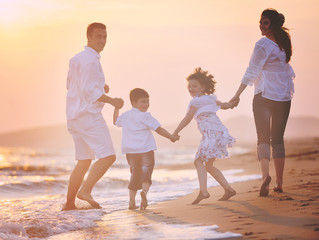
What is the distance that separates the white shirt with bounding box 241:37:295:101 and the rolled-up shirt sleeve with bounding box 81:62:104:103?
5.67 ft

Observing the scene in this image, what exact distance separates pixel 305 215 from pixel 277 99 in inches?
81.1

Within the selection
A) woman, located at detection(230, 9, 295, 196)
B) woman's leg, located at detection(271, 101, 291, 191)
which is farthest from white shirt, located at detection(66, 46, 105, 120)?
woman's leg, located at detection(271, 101, 291, 191)

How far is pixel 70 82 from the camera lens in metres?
6.01

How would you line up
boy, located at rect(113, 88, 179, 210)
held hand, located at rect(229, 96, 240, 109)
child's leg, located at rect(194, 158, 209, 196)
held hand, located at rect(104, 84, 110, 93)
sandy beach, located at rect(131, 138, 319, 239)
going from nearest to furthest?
sandy beach, located at rect(131, 138, 319, 239)
child's leg, located at rect(194, 158, 209, 196)
boy, located at rect(113, 88, 179, 210)
held hand, located at rect(229, 96, 240, 109)
held hand, located at rect(104, 84, 110, 93)

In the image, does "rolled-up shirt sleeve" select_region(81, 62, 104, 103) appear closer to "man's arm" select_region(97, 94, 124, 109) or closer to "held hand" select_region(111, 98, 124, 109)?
"man's arm" select_region(97, 94, 124, 109)

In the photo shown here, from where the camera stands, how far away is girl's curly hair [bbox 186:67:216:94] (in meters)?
6.11

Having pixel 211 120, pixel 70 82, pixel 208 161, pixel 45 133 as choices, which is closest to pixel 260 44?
pixel 211 120

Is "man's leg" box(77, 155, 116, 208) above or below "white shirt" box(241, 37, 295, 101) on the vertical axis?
below

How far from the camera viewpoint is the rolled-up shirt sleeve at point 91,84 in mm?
5766

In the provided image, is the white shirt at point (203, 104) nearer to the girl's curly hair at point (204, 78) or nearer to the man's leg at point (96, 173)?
the girl's curly hair at point (204, 78)

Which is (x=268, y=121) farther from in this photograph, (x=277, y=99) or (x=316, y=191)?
(x=316, y=191)

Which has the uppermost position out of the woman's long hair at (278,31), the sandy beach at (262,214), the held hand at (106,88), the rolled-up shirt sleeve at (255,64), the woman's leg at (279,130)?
the woman's long hair at (278,31)

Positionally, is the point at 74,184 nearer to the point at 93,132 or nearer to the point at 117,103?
the point at 93,132

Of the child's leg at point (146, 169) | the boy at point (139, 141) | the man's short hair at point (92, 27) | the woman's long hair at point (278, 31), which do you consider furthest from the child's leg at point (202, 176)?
the man's short hair at point (92, 27)
